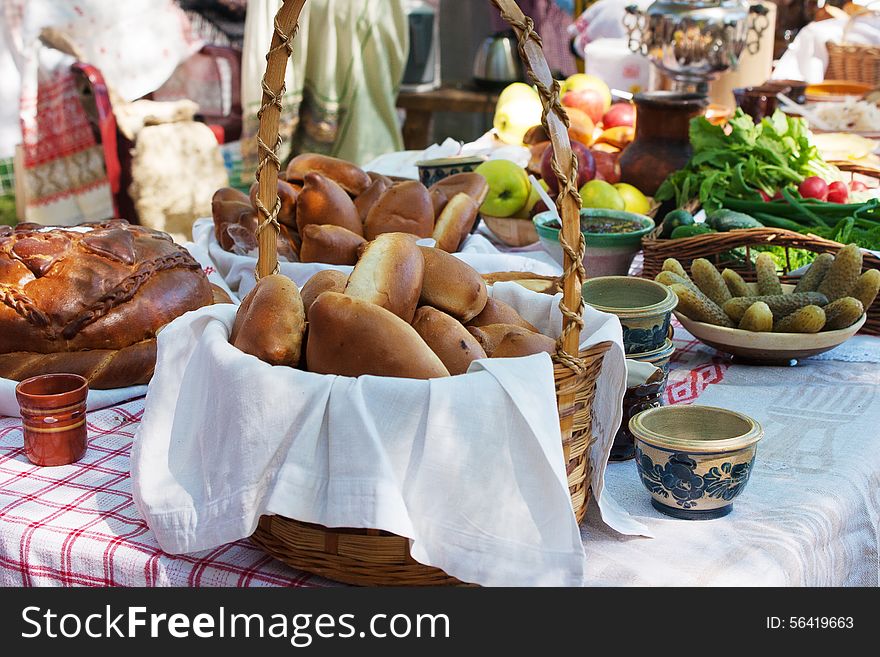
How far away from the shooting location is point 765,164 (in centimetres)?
212

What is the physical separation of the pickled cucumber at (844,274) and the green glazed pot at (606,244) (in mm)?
360

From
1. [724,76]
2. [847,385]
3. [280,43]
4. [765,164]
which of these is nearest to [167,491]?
[280,43]

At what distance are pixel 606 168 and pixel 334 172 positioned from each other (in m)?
0.87

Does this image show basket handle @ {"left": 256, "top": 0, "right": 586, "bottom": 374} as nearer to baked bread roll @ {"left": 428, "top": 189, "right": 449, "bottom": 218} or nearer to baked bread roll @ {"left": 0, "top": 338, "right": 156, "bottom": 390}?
baked bread roll @ {"left": 0, "top": 338, "right": 156, "bottom": 390}

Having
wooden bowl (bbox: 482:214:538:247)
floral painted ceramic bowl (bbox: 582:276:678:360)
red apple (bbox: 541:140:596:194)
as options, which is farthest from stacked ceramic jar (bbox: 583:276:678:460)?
red apple (bbox: 541:140:596:194)

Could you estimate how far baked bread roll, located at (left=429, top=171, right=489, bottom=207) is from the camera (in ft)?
5.90

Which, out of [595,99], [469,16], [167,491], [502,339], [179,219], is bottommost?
[179,219]

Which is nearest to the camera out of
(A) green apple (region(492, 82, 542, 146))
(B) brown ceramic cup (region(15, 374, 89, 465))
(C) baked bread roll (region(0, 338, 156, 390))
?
(B) brown ceramic cup (region(15, 374, 89, 465))

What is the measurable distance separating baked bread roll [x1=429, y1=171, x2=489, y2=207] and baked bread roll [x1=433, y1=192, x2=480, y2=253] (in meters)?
0.05

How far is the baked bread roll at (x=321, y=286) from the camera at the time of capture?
1.05m

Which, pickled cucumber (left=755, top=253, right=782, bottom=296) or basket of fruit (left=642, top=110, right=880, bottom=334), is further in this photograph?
basket of fruit (left=642, top=110, right=880, bottom=334)

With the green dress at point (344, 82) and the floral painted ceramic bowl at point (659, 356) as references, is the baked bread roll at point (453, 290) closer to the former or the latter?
the floral painted ceramic bowl at point (659, 356)

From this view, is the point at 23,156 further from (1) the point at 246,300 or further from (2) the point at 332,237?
(1) the point at 246,300

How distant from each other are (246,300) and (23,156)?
11.4 ft
